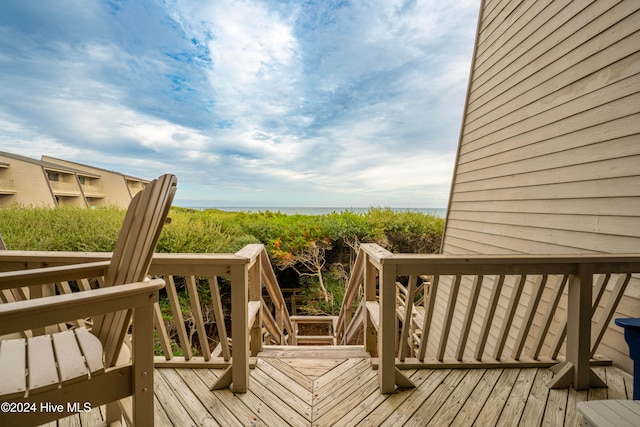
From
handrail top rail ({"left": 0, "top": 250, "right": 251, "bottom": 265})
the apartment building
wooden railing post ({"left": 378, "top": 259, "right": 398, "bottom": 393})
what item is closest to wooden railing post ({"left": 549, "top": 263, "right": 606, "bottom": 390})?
wooden railing post ({"left": 378, "top": 259, "right": 398, "bottom": 393})

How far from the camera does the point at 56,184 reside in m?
7.26

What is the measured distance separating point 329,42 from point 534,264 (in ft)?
24.5

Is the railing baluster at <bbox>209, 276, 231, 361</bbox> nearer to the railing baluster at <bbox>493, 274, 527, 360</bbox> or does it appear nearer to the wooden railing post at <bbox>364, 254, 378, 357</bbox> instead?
the wooden railing post at <bbox>364, 254, 378, 357</bbox>

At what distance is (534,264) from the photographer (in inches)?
62.9

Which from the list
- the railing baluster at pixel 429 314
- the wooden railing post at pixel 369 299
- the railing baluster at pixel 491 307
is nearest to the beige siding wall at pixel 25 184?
the wooden railing post at pixel 369 299

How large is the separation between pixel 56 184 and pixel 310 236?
7.36m

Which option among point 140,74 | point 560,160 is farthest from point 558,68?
point 140,74

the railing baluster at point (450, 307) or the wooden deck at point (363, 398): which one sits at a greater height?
the railing baluster at point (450, 307)

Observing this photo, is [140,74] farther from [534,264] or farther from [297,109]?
[534,264]

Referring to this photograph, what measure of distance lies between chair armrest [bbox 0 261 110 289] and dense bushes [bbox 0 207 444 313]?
191 inches

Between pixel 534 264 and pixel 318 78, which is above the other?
pixel 318 78

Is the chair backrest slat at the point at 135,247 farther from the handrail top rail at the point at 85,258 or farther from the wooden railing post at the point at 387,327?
the wooden railing post at the point at 387,327

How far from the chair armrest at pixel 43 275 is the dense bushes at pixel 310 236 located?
4849 millimetres

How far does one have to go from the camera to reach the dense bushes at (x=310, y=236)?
6090mm
